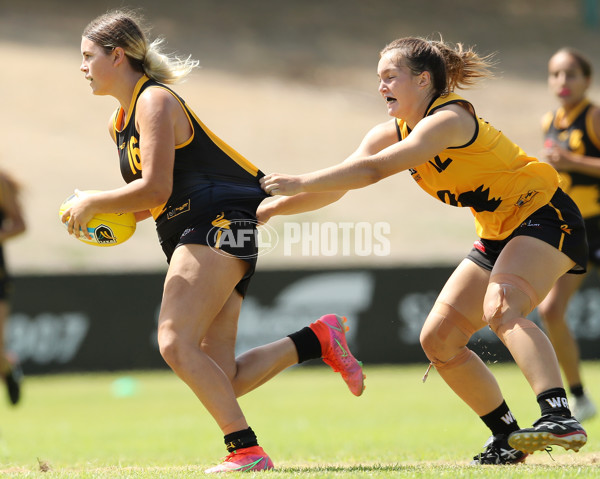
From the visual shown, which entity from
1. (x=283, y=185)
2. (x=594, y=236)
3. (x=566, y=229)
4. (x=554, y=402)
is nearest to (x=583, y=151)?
(x=594, y=236)

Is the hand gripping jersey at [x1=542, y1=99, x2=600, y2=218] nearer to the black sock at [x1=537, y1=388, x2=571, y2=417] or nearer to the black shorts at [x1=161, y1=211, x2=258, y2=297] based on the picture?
the black sock at [x1=537, y1=388, x2=571, y2=417]

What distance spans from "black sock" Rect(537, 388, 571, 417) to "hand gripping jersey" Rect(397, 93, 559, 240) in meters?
0.87

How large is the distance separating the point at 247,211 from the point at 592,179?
418cm

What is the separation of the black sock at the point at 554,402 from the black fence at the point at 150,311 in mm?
8546

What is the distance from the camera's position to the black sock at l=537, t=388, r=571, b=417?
15.0 feet

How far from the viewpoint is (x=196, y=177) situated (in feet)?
16.1

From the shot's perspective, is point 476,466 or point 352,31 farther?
point 352,31

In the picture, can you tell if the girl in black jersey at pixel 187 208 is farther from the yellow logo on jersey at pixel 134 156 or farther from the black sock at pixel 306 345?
the black sock at pixel 306 345

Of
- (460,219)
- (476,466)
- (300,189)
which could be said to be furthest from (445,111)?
(460,219)

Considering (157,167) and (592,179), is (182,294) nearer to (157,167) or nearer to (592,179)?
(157,167)

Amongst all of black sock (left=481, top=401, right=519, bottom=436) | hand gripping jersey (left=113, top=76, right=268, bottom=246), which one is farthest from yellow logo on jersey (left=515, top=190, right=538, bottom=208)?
hand gripping jersey (left=113, top=76, right=268, bottom=246)

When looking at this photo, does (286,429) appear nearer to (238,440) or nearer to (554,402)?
(238,440)

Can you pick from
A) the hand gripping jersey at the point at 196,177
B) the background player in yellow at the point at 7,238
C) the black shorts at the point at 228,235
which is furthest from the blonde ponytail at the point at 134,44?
the background player in yellow at the point at 7,238

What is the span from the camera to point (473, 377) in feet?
17.1
